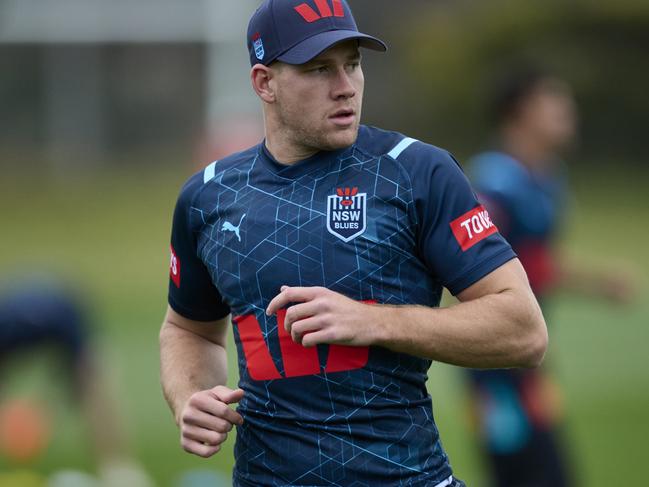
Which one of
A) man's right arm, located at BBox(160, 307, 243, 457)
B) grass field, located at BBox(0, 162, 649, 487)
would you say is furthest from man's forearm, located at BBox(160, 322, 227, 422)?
grass field, located at BBox(0, 162, 649, 487)

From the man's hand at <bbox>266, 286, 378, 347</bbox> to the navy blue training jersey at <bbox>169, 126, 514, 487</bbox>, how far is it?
12 cm

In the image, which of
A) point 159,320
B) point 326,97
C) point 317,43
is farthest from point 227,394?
point 159,320

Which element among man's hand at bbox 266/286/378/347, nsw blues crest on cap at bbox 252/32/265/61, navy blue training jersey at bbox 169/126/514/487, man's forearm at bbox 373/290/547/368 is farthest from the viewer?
nsw blues crest on cap at bbox 252/32/265/61

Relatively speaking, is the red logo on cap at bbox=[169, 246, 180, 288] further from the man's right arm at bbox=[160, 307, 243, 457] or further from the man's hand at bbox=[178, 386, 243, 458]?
the man's hand at bbox=[178, 386, 243, 458]

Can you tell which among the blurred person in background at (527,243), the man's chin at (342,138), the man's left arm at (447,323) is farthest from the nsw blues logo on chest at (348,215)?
the blurred person in background at (527,243)

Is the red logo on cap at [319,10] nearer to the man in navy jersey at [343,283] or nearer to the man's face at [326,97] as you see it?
the man in navy jersey at [343,283]

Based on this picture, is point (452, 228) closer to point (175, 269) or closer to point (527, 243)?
point (175, 269)

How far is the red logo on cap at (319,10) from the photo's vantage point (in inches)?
154

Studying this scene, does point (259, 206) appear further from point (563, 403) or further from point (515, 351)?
point (563, 403)

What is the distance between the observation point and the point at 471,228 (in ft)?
12.2

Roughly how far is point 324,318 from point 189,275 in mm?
888

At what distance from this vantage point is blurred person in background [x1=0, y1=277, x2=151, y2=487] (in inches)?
346

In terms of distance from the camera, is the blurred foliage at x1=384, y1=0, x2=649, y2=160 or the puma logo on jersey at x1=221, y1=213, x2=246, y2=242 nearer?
the puma logo on jersey at x1=221, y1=213, x2=246, y2=242

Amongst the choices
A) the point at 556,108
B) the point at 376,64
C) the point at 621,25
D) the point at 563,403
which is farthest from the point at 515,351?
the point at 376,64
